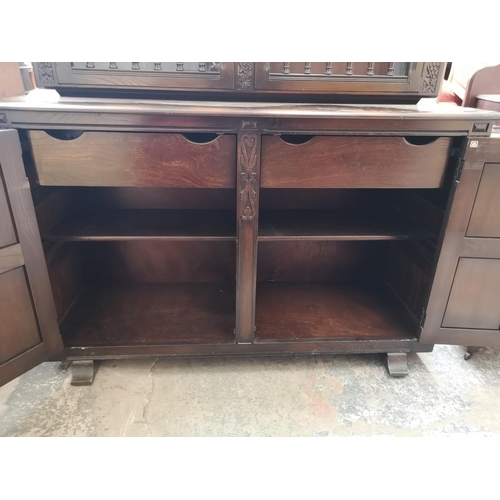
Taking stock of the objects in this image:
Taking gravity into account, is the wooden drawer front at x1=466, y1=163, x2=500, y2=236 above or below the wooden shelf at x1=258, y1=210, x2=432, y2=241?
above

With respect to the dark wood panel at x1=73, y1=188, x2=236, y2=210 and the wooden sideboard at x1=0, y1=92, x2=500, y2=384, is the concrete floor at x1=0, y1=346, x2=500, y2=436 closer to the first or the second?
the wooden sideboard at x1=0, y1=92, x2=500, y2=384

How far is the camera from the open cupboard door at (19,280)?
0.82 meters

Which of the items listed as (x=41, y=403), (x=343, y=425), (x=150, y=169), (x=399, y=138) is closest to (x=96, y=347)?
(x=41, y=403)

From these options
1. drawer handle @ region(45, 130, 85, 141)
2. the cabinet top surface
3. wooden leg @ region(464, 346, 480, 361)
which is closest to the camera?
the cabinet top surface

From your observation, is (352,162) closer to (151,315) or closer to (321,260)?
(321,260)

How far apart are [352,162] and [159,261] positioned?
82 centimetres

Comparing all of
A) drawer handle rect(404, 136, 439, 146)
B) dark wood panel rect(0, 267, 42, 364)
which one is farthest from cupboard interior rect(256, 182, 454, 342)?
dark wood panel rect(0, 267, 42, 364)

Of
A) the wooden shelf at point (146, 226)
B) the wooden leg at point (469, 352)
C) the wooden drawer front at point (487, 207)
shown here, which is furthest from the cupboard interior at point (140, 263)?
the wooden leg at point (469, 352)

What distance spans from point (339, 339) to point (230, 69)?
2.83ft

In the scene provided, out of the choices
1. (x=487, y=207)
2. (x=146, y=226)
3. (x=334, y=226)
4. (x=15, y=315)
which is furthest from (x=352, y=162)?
(x=15, y=315)

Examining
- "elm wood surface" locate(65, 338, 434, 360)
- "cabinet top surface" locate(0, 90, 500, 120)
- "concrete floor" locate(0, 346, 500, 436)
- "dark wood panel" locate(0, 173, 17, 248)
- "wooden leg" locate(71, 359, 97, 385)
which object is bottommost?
"concrete floor" locate(0, 346, 500, 436)

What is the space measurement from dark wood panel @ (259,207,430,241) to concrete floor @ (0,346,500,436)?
44 centimetres

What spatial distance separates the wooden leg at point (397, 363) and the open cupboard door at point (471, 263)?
0.09m

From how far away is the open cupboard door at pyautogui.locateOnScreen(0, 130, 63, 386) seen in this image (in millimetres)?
824
